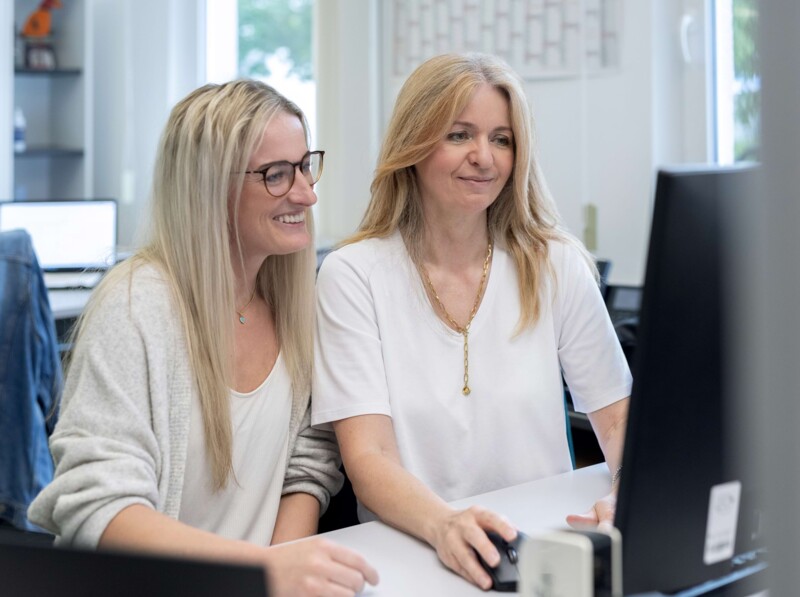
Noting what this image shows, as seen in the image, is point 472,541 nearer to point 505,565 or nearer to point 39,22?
point 505,565

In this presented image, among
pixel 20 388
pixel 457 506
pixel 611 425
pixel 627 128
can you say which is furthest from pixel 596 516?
pixel 627 128

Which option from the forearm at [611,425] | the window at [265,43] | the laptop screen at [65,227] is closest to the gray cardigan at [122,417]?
the forearm at [611,425]

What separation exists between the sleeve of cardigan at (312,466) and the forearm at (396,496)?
8cm

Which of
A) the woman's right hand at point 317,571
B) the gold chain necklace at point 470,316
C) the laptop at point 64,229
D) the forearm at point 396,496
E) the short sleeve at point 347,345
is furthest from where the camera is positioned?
the laptop at point 64,229

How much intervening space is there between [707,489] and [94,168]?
4399 millimetres

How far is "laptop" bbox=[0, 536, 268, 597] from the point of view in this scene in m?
0.61

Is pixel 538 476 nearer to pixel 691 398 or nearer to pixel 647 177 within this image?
pixel 691 398

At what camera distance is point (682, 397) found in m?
0.82

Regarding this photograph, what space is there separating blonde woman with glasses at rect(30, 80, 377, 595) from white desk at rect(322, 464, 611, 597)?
5.7 inches

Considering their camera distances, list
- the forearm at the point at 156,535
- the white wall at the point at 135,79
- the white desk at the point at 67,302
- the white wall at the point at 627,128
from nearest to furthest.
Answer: the forearm at the point at 156,535
the white desk at the point at 67,302
the white wall at the point at 627,128
the white wall at the point at 135,79

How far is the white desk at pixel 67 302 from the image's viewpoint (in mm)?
3086

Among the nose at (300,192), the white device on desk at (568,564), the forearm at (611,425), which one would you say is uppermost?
the nose at (300,192)

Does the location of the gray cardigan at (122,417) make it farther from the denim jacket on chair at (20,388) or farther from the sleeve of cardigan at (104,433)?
the denim jacket on chair at (20,388)

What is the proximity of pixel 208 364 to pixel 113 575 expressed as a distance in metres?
0.71
